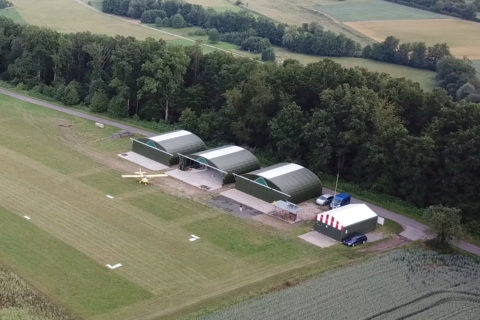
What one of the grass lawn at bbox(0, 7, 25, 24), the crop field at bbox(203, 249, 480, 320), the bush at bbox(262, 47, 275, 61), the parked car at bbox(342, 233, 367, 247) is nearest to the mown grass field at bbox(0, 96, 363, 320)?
the parked car at bbox(342, 233, 367, 247)

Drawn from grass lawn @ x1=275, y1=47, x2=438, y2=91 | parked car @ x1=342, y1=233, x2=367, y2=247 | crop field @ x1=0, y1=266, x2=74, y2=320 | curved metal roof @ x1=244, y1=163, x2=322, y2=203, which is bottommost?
crop field @ x1=0, y1=266, x2=74, y2=320

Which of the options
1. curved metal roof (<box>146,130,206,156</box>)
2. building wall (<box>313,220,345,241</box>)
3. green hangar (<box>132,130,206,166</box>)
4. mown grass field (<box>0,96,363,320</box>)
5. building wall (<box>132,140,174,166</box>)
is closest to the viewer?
mown grass field (<box>0,96,363,320</box>)

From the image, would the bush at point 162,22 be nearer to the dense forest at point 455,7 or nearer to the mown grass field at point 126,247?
the dense forest at point 455,7

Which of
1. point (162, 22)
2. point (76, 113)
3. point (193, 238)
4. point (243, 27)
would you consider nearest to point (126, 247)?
point (193, 238)

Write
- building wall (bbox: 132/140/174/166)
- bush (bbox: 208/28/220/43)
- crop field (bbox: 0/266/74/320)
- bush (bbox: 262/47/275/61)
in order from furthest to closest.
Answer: bush (bbox: 208/28/220/43) → bush (bbox: 262/47/275/61) → building wall (bbox: 132/140/174/166) → crop field (bbox: 0/266/74/320)

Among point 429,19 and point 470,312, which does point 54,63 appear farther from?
point 429,19

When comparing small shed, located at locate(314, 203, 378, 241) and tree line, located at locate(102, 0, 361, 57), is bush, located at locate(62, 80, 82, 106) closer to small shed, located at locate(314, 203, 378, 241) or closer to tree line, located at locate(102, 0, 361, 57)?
tree line, located at locate(102, 0, 361, 57)
